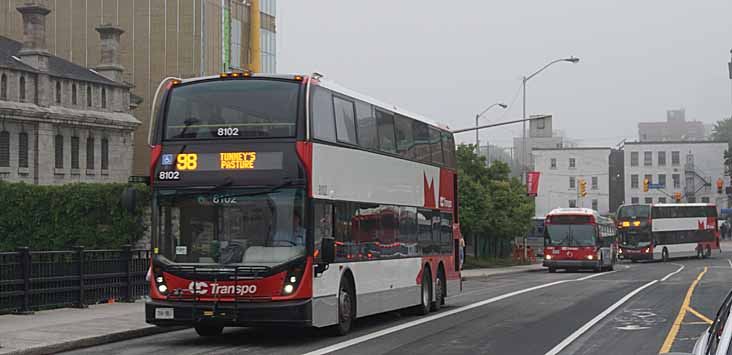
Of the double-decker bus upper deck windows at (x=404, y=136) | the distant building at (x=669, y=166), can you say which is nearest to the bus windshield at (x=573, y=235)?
the double-decker bus upper deck windows at (x=404, y=136)

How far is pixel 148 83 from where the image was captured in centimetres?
8131

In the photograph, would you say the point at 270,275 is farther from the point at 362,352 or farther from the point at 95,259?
the point at 95,259

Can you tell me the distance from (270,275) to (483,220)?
40.4 meters

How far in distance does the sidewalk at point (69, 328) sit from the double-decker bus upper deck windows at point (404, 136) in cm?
592

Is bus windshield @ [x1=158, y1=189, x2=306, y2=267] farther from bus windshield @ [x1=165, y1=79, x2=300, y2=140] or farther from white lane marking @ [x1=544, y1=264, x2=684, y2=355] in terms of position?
white lane marking @ [x1=544, y1=264, x2=684, y2=355]

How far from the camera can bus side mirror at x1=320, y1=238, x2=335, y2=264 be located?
15.9 m

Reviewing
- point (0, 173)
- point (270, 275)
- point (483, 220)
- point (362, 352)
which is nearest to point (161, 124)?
point (270, 275)

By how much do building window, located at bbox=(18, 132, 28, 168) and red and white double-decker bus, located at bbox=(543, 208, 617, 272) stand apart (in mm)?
29730

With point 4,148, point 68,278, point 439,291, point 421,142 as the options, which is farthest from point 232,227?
point 4,148

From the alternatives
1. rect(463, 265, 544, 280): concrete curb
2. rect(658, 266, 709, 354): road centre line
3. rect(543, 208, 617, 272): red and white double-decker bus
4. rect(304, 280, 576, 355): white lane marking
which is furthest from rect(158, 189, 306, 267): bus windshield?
rect(543, 208, 617, 272): red and white double-decker bus

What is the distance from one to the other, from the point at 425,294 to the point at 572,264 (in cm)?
3210

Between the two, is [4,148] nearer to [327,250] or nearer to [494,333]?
[494,333]

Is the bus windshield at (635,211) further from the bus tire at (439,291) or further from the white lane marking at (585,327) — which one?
the bus tire at (439,291)

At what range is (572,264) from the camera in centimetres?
5309
